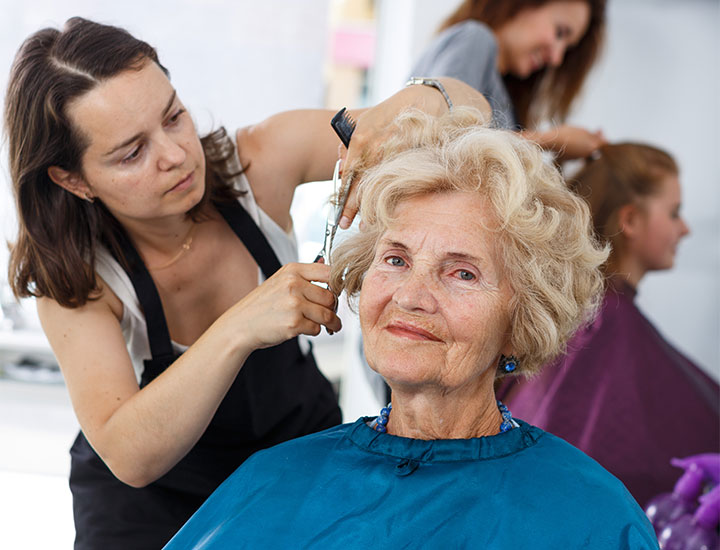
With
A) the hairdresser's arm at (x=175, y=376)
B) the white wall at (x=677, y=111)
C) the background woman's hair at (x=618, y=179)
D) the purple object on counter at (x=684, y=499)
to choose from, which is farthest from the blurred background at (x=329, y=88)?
the hairdresser's arm at (x=175, y=376)

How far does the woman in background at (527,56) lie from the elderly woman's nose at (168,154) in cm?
95

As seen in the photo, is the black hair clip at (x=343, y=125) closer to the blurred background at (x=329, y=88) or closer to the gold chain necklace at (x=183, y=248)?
the gold chain necklace at (x=183, y=248)

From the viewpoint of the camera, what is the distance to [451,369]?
1190mm

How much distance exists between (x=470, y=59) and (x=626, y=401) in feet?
3.84

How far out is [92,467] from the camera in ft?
5.31

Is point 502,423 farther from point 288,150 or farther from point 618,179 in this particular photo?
point 618,179

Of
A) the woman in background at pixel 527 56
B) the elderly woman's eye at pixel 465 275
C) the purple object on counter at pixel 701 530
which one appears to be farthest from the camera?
the woman in background at pixel 527 56

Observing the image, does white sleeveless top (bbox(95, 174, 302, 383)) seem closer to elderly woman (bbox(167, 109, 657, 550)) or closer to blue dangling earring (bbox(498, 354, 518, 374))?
elderly woman (bbox(167, 109, 657, 550))

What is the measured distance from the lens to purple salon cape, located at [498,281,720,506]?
7.54 ft

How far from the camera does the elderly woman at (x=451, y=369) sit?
1.16 meters

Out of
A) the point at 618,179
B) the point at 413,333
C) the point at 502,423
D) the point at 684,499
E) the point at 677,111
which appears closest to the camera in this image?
the point at 413,333

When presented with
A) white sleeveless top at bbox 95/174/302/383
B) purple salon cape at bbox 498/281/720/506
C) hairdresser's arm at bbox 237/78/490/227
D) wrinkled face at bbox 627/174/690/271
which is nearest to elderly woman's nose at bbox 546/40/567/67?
wrinkled face at bbox 627/174/690/271

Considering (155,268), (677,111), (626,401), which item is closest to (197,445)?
(155,268)

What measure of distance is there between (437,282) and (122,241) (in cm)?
69
